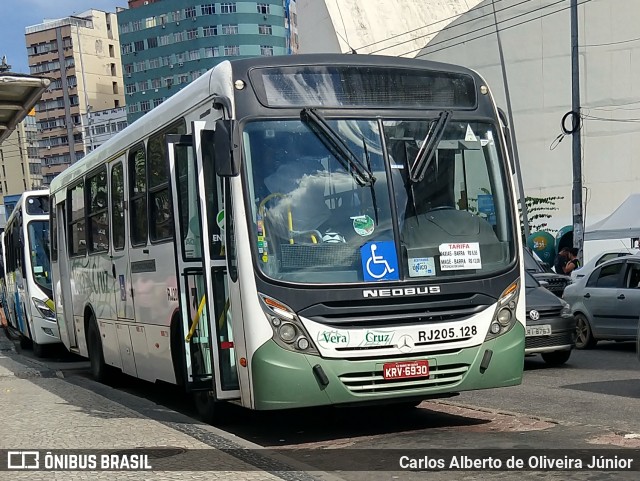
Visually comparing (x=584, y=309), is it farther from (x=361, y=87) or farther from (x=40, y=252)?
(x=40, y=252)

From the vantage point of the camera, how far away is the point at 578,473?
6758 millimetres

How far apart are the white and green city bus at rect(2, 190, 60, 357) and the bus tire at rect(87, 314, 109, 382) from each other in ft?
17.4

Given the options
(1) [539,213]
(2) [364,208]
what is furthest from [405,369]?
(1) [539,213]

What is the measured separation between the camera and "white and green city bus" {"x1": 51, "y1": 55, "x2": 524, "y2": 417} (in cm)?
802

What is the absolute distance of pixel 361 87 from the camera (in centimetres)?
870

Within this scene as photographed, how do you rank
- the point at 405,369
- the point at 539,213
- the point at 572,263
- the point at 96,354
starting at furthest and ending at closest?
1. the point at 539,213
2. the point at 572,263
3. the point at 96,354
4. the point at 405,369

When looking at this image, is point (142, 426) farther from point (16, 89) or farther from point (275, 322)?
point (16, 89)

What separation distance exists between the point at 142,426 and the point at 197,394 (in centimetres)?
116

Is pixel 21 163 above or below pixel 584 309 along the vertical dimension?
above

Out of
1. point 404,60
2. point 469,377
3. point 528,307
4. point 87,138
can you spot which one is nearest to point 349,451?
point 469,377

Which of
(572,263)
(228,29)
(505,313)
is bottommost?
(572,263)

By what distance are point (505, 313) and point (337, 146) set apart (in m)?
1.98

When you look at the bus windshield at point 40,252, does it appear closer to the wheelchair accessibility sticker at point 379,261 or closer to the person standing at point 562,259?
the wheelchair accessibility sticker at point 379,261

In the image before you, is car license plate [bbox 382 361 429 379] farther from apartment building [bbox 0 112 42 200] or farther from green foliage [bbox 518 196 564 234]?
apartment building [bbox 0 112 42 200]
